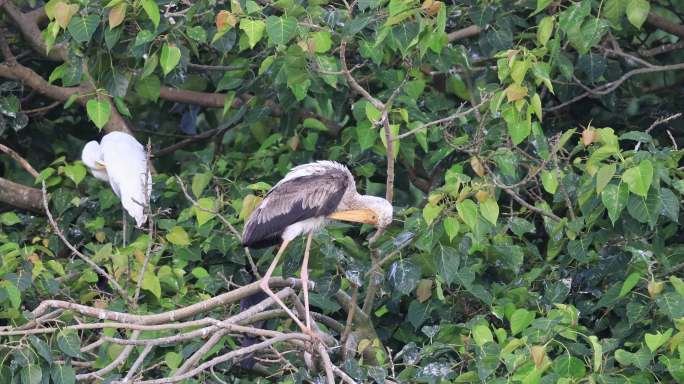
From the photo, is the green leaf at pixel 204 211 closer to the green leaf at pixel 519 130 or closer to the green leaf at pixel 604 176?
the green leaf at pixel 519 130

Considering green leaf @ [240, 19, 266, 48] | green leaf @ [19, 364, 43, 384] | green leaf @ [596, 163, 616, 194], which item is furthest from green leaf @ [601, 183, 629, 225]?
green leaf @ [19, 364, 43, 384]

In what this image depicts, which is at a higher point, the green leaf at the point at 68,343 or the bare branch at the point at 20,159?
the green leaf at the point at 68,343

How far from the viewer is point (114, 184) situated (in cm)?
773

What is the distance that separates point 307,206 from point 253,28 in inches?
32.1

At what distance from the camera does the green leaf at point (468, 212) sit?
16.0ft

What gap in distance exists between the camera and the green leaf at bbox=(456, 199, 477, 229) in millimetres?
4867

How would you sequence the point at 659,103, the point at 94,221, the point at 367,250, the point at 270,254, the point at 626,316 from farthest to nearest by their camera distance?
the point at 659,103 → the point at 94,221 → the point at 270,254 → the point at 367,250 → the point at 626,316

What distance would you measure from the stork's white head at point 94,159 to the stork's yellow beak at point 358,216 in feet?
7.19

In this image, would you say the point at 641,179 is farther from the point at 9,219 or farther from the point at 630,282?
the point at 9,219

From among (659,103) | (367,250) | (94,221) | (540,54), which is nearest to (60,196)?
(94,221)

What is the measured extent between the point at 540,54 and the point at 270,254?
5.17 feet

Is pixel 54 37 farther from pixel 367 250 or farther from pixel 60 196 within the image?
pixel 367 250

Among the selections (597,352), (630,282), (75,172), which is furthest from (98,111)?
(597,352)

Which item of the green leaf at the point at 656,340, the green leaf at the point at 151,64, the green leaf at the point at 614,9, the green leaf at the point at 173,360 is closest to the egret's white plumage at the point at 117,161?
the green leaf at the point at 151,64
